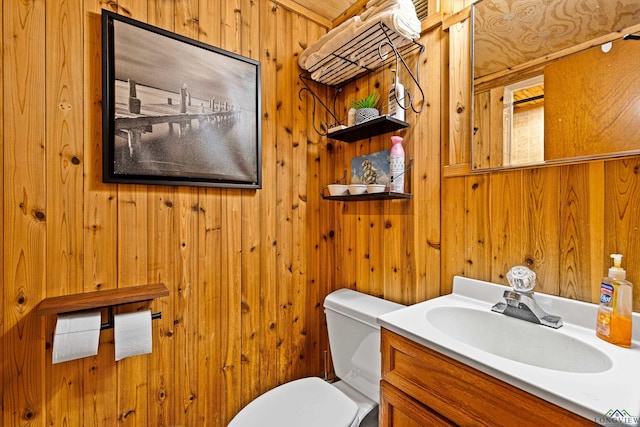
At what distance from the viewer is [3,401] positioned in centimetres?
98

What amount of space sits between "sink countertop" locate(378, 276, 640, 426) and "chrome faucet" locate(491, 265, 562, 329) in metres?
0.03

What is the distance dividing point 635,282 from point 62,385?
187cm

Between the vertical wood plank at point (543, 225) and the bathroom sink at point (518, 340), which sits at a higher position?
the vertical wood plank at point (543, 225)

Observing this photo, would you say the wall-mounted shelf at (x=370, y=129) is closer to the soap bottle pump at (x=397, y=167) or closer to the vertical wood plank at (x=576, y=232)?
the soap bottle pump at (x=397, y=167)

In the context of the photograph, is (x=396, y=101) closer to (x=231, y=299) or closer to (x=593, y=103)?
(x=593, y=103)

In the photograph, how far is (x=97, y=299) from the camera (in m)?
1.05

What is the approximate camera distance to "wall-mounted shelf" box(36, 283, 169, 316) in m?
0.98

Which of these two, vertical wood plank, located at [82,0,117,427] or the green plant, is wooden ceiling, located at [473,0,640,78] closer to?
the green plant

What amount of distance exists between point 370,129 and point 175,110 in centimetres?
88

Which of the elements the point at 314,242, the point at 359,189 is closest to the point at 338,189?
the point at 359,189

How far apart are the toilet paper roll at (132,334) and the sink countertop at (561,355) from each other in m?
0.84

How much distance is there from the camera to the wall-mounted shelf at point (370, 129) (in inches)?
53.3

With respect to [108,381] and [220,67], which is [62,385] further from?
[220,67]

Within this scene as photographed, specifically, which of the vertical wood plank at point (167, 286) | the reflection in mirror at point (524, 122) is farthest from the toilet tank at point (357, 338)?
the reflection in mirror at point (524, 122)
